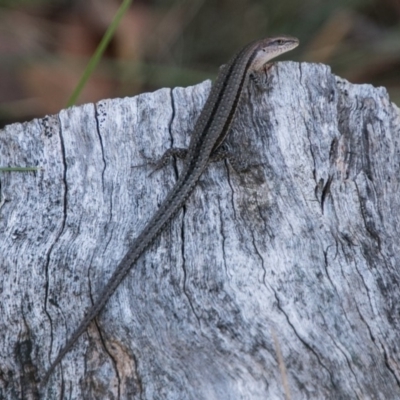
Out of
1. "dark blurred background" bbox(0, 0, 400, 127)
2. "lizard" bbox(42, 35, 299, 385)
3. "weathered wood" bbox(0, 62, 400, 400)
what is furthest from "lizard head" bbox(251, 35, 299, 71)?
"dark blurred background" bbox(0, 0, 400, 127)

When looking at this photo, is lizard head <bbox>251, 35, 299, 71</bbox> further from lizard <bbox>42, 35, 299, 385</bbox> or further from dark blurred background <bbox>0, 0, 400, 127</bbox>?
dark blurred background <bbox>0, 0, 400, 127</bbox>

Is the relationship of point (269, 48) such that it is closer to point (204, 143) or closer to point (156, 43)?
point (204, 143)

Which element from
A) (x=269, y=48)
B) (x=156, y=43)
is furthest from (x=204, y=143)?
(x=156, y=43)

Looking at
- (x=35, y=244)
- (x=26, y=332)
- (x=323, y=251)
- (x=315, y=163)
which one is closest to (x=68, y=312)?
(x=26, y=332)

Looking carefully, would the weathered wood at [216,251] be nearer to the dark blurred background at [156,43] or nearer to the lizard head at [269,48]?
the lizard head at [269,48]

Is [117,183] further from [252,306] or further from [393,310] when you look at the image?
[393,310]
